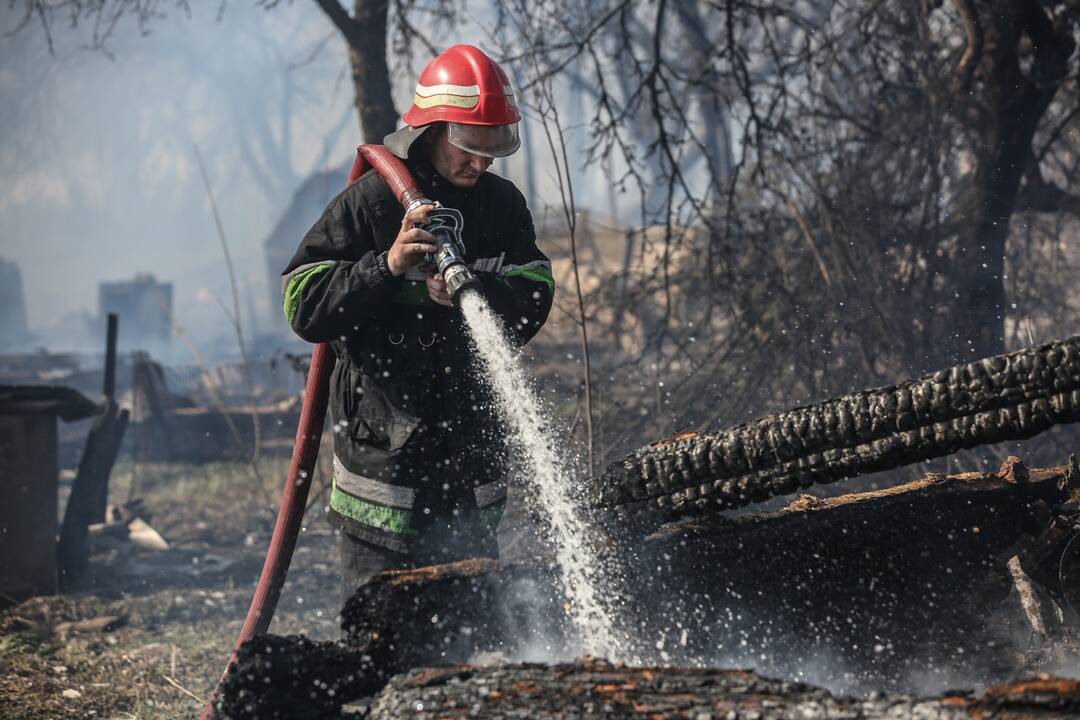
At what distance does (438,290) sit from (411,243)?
0.57 feet

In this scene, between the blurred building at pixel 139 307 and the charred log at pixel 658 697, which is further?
the blurred building at pixel 139 307

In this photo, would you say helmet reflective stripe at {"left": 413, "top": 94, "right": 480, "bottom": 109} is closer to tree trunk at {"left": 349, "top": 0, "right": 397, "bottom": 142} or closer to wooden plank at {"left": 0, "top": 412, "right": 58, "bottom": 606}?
tree trunk at {"left": 349, "top": 0, "right": 397, "bottom": 142}

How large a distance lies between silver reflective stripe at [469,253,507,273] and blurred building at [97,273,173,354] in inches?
1017

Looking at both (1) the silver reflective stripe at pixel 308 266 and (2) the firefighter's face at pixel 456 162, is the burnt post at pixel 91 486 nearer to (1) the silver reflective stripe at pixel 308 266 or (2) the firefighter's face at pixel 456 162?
(1) the silver reflective stripe at pixel 308 266

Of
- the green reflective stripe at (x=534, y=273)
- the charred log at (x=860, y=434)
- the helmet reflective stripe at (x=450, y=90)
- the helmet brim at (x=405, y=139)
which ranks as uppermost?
the helmet reflective stripe at (x=450, y=90)

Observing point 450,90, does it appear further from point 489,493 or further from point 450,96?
point 489,493

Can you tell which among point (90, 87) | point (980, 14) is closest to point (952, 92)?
point (980, 14)

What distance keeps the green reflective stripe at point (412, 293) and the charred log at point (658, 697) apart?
1.24m

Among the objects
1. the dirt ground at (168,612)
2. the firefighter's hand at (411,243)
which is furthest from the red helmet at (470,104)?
the dirt ground at (168,612)

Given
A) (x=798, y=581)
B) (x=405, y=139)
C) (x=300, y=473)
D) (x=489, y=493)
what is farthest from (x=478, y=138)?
(x=798, y=581)

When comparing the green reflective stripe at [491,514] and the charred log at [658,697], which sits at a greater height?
the green reflective stripe at [491,514]

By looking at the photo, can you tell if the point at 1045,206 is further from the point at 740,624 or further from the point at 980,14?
the point at 740,624

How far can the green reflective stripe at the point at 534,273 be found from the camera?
9.84 ft

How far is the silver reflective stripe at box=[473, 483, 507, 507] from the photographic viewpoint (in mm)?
2932
